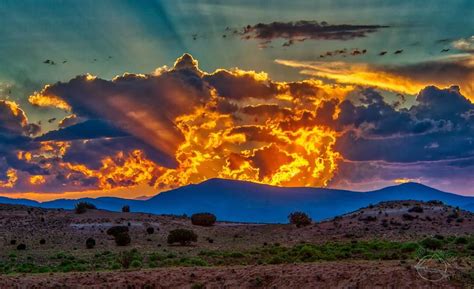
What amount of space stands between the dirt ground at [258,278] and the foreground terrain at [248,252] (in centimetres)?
6

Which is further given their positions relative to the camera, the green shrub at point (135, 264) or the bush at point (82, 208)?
the bush at point (82, 208)

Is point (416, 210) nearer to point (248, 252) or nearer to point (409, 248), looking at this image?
point (248, 252)

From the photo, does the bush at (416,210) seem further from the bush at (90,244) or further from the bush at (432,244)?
the bush at (90,244)

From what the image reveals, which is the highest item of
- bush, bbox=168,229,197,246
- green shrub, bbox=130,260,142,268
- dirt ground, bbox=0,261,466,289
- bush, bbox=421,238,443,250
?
bush, bbox=168,229,197,246

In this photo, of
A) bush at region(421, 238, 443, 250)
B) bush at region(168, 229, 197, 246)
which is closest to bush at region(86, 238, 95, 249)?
bush at region(168, 229, 197, 246)

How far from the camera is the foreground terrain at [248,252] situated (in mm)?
36750

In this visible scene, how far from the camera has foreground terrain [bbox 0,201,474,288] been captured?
121ft

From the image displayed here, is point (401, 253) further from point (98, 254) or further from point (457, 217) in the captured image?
point (457, 217)

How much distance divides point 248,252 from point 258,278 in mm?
24907

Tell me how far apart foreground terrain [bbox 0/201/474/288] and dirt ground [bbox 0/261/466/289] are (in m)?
0.06

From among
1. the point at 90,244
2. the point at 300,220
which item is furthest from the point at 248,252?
the point at 300,220

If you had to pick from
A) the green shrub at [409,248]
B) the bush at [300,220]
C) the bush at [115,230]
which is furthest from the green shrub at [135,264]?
the bush at [300,220]

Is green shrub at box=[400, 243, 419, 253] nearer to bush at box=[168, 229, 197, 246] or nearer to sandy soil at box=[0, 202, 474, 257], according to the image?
sandy soil at box=[0, 202, 474, 257]

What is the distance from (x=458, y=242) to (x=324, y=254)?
15.2 meters
